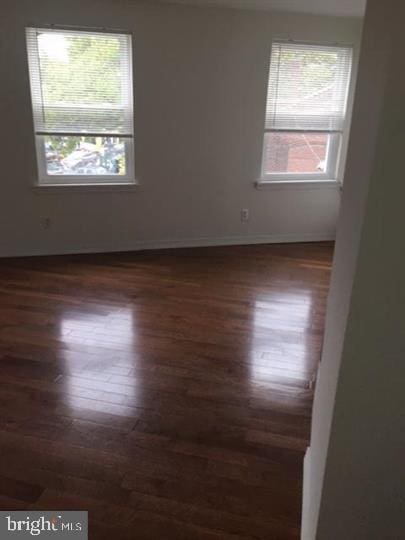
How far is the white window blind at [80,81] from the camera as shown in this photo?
12.3ft

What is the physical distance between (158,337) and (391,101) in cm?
231

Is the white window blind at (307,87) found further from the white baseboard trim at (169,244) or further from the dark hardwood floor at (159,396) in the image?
the dark hardwood floor at (159,396)

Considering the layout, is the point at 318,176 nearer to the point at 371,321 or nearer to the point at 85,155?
the point at 85,155

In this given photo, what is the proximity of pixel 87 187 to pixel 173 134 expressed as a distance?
3.26 feet

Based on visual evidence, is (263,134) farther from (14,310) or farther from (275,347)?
(14,310)

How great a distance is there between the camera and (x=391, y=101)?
0.81 meters

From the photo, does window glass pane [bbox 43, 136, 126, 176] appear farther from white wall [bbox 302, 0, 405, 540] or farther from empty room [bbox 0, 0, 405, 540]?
white wall [bbox 302, 0, 405, 540]

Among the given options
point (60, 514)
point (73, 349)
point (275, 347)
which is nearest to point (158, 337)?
point (73, 349)

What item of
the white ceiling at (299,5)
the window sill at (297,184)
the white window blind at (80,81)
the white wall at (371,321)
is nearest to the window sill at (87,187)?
the white window blind at (80,81)

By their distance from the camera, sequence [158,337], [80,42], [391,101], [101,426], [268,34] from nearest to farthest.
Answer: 1. [391,101]
2. [101,426]
3. [158,337]
4. [80,42]
5. [268,34]

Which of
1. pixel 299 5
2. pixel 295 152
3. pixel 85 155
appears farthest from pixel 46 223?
pixel 299 5

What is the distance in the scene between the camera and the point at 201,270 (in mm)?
4051

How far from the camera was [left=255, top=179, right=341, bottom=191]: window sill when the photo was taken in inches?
182

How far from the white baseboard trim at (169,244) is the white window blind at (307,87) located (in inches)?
46.4
